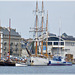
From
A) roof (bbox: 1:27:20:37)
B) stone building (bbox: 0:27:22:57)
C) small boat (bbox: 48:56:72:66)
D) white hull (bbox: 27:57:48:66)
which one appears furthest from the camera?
roof (bbox: 1:27:20:37)

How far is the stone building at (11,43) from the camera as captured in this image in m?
153

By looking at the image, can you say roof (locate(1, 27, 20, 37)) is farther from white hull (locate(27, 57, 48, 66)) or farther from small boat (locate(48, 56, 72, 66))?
white hull (locate(27, 57, 48, 66))

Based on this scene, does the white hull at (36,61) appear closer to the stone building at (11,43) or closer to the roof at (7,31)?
the stone building at (11,43)

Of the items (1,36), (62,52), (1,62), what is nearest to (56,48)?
(62,52)

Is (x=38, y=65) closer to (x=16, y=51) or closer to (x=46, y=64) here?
(x=46, y=64)

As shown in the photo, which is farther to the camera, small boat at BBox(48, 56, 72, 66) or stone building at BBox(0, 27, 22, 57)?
stone building at BBox(0, 27, 22, 57)

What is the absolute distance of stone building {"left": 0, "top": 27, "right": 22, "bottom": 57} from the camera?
153m

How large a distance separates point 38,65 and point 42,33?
10.6 m

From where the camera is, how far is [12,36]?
15638 cm

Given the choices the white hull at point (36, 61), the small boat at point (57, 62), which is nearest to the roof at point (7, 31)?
the small boat at point (57, 62)

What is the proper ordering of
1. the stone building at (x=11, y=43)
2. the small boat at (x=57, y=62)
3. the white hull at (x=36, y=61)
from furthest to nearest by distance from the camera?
the stone building at (x=11, y=43) → the small boat at (x=57, y=62) → the white hull at (x=36, y=61)

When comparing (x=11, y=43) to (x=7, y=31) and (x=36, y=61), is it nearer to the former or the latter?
(x=7, y=31)

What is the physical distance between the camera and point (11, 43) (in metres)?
156

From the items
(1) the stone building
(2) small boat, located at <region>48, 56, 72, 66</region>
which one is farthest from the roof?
(2) small boat, located at <region>48, 56, 72, 66</region>
